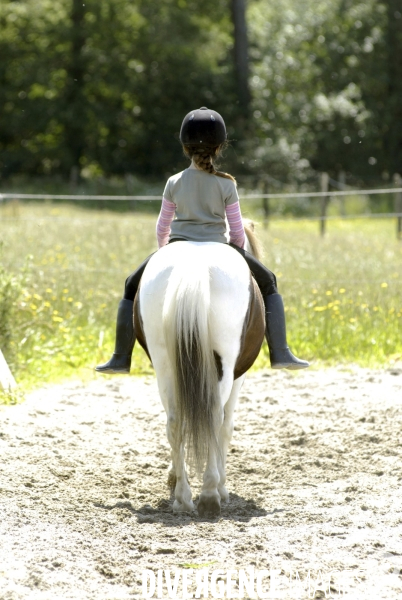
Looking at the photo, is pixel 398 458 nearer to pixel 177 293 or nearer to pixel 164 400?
pixel 164 400

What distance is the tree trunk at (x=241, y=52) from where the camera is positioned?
1177 inches

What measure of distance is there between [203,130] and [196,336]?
116 cm

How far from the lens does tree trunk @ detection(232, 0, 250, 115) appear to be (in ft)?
98.1

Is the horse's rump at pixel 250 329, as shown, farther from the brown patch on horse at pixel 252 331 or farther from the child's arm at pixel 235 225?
the child's arm at pixel 235 225

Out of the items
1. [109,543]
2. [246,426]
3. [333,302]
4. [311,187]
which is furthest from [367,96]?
[109,543]

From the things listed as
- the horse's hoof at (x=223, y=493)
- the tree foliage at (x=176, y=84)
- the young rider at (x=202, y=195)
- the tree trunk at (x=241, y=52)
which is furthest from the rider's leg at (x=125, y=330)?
the tree trunk at (x=241, y=52)

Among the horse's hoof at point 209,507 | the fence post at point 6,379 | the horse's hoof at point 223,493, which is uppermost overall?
the fence post at point 6,379

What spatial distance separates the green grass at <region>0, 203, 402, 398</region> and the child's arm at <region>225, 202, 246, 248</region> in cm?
270

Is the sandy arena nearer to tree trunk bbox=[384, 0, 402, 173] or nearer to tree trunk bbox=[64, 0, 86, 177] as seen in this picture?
tree trunk bbox=[384, 0, 402, 173]

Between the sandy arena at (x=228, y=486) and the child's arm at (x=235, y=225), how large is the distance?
4.63 ft

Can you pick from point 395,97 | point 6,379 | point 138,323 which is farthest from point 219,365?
point 395,97

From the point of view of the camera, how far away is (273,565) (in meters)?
3.54

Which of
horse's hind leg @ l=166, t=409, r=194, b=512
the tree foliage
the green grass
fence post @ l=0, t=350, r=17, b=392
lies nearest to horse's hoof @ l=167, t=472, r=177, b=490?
horse's hind leg @ l=166, t=409, r=194, b=512

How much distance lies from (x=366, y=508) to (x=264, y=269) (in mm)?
1412
